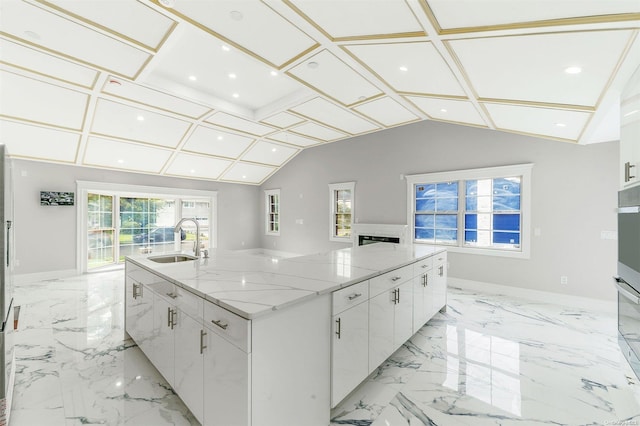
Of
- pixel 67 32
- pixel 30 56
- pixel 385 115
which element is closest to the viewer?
pixel 67 32

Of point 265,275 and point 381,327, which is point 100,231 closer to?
point 265,275

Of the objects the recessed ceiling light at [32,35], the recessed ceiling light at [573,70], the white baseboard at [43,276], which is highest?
the recessed ceiling light at [32,35]

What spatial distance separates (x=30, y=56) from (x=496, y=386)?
5566 mm

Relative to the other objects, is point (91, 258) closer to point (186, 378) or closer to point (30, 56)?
point (30, 56)

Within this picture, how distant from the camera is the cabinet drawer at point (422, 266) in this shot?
274 cm

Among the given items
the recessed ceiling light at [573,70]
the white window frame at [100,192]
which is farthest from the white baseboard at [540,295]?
the white window frame at [100,192]

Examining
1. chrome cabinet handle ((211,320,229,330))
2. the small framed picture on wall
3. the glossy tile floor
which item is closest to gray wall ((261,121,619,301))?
the glossy tile floor

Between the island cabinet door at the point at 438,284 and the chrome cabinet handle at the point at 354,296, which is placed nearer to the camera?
the chrome cabinet handle at the point at 354,296

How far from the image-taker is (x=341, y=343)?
174cm

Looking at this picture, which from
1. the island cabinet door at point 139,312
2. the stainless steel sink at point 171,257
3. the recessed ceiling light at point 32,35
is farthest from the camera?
the stainless steel sink at point 171,257

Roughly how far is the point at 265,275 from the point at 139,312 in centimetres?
135

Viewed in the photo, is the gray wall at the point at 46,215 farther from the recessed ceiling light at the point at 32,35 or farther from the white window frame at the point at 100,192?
the recessed ceiling light at the point at 32,35

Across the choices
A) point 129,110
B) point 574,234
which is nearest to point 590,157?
point 574,234

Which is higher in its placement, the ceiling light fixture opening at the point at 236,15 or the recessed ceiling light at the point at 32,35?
the recessed ceiling light at the point at 32,35
